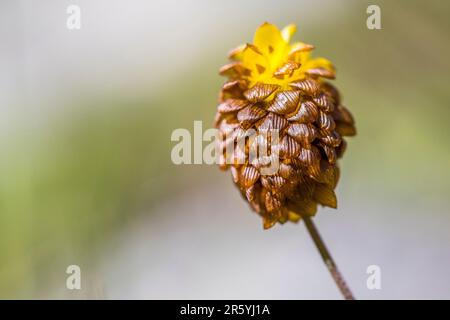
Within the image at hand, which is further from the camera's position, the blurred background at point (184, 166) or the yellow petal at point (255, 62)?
the blurred background at point (184, 166)

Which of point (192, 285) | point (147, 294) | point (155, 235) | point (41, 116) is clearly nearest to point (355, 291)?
point (192, 285)

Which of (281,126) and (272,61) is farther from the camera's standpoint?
(272,61)

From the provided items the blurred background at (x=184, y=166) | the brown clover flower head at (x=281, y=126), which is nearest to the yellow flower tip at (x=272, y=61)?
the brown clover flower head at (x=281, y=126)

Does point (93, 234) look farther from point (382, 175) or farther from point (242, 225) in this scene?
point (382, 175)

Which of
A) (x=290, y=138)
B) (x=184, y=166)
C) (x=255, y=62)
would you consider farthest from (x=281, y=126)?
(x=184, y=166)

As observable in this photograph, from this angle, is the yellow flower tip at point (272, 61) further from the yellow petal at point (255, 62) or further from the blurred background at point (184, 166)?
the blurred background at point (184, 166)

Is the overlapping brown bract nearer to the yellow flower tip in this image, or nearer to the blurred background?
the yellow flower tip

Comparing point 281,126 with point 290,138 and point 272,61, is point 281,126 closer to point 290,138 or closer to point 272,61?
point 290,138
